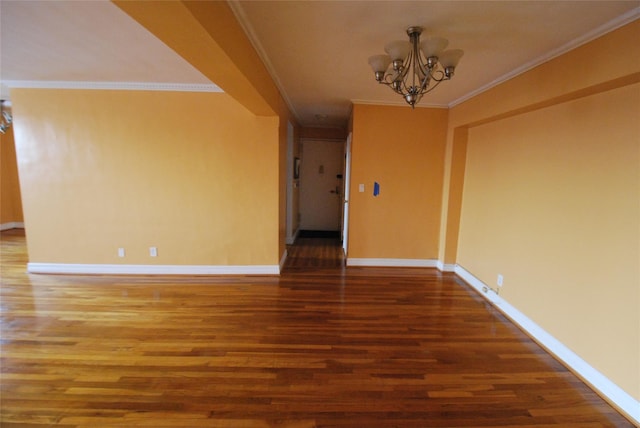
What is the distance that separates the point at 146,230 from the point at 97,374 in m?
2.00

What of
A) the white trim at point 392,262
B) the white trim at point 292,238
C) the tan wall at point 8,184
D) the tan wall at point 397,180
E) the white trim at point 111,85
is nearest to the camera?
the white trim at point 111,85

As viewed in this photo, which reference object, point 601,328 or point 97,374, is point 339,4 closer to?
point 601,328

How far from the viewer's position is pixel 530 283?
2.59 metres

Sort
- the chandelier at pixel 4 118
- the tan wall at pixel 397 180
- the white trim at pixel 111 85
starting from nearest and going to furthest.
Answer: the white trim at pixel 111 85, the tan wall at pixel 397 180, the chandelier at pixel 4 118

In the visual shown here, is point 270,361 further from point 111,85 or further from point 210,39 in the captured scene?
point 111,85

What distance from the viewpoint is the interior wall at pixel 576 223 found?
1775 millimetres

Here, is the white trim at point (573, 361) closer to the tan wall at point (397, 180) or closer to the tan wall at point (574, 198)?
the tan wall at point (574, 198)

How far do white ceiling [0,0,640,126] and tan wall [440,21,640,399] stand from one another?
0.25 m

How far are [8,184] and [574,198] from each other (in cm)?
934

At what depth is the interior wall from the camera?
1.78 metres

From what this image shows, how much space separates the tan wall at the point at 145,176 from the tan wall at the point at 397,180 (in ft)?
4.00

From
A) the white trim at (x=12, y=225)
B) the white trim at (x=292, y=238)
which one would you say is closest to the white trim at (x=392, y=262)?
the white trim at (x=292, y=238)

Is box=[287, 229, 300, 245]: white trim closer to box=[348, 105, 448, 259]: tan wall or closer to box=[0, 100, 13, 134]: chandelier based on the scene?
box=[348, 105, 448, 259]: tan wall

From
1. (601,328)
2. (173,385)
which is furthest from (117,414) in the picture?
(601,328)
